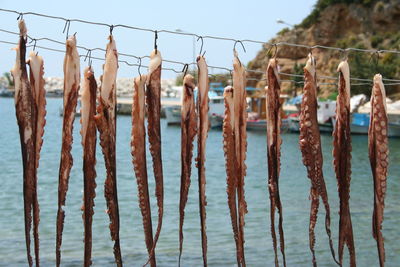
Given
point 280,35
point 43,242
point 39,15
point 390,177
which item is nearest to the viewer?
point 39,15

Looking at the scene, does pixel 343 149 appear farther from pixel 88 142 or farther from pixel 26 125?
pixel 26 125

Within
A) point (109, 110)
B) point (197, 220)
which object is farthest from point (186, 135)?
point (197, 220)

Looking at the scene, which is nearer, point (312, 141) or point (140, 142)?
point (140, 142)

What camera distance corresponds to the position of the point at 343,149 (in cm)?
736

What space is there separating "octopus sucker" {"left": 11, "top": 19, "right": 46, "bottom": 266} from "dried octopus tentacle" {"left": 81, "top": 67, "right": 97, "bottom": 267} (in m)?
0.40

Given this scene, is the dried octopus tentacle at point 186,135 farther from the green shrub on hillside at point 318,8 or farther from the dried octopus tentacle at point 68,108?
the green shrub on hillside at point 318,8

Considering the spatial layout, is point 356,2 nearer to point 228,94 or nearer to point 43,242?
point 43,242

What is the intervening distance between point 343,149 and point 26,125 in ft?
9.49

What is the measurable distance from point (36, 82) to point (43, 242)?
10.2 meters

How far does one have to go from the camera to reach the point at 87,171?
6.95 m

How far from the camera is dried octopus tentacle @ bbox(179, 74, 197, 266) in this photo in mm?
7172

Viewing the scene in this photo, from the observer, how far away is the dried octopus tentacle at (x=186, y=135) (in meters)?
7.17

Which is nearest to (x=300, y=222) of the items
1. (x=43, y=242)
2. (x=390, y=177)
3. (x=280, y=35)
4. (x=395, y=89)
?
A: (x=43, y=242)

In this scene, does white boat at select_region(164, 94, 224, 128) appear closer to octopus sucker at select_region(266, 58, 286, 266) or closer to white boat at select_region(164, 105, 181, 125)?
white boat at select_region(164, 105, 181, 125)
